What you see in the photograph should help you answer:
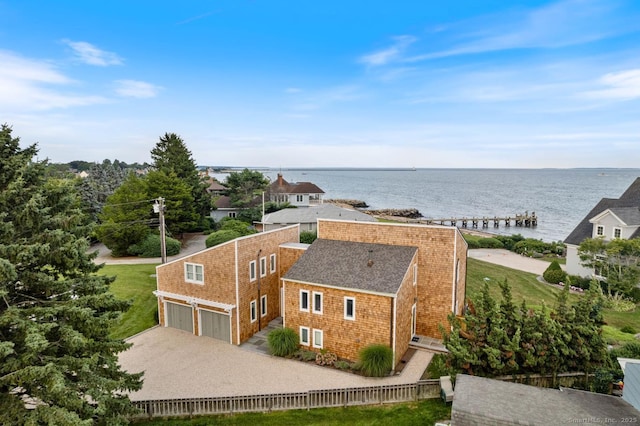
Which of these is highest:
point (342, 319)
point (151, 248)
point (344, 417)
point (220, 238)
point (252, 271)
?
point (252, 271)

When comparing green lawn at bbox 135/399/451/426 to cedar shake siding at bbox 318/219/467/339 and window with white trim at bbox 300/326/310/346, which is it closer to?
window with white trim at bbox 300/326/310/346

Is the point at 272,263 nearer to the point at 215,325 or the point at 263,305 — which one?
the point at 263,305

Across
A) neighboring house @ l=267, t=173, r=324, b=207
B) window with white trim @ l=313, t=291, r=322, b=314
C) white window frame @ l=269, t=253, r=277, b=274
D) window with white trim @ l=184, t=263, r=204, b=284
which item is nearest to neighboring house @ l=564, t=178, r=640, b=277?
window with white trim @ l=313, t=291, r=322, b=314

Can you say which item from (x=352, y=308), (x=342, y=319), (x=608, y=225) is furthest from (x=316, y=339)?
(x=608, y=225)

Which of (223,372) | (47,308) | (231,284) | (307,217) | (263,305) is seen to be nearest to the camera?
(47,308)

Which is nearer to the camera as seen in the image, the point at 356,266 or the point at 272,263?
the point at 356,266

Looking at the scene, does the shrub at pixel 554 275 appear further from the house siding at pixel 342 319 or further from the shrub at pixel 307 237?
the house siding at pixel 342 319

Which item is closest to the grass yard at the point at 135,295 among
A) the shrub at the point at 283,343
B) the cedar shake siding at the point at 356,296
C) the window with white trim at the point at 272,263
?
the shrub at the point at 283,343
